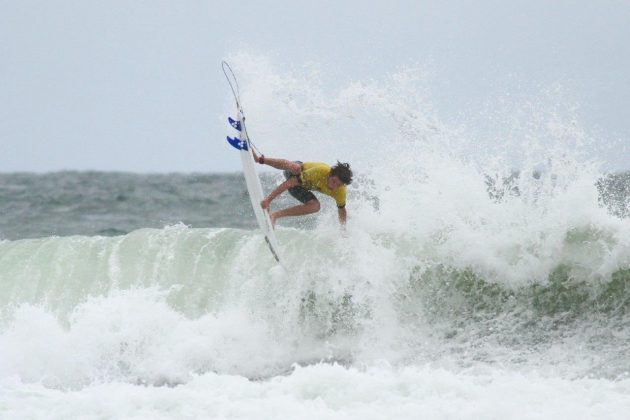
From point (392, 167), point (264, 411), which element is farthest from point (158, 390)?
point (392, 167)

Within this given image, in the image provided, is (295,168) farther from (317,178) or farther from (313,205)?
(313,205)

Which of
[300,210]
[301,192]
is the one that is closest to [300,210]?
[300,210]

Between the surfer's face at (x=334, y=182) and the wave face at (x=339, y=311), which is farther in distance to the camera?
the surfer's face at (x=334, y=182)

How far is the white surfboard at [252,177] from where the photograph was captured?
9.02m

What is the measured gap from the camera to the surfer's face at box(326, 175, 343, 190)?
28.8 ft

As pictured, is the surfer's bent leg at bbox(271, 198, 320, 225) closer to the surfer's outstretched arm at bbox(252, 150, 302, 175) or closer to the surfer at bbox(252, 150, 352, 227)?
the surfer at bbox(252, 150, 352, 227)

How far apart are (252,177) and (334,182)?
0.90 metres

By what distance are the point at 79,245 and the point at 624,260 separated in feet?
20.8

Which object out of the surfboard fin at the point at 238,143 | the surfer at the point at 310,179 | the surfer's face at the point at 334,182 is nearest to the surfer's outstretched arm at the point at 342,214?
the surfer at the point at 310,179

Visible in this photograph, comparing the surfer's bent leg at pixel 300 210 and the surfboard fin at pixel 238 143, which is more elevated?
the surfboard fin at pixel 238 143

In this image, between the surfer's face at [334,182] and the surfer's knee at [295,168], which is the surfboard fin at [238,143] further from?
the surfer's face at [334,182]

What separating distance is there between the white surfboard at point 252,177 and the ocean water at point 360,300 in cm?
37

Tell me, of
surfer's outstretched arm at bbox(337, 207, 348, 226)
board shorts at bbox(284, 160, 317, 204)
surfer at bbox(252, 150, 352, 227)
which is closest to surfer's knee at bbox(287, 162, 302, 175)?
surfer at bbox(252, 150, 352, 227)

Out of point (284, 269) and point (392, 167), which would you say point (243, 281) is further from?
point (392, 167)
